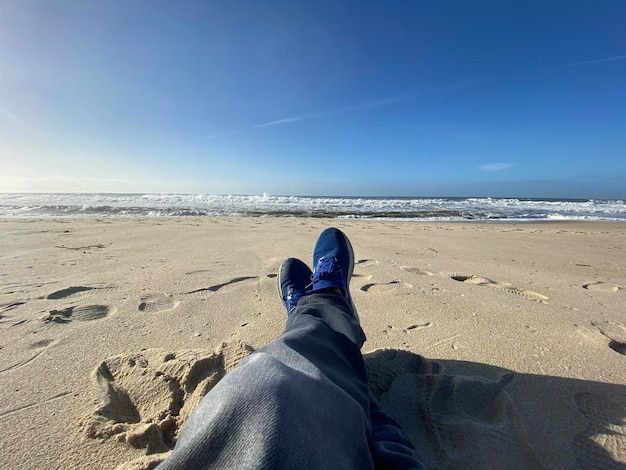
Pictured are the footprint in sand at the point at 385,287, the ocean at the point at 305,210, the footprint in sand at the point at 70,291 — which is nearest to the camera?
the footprint in sand at the point at 70,291

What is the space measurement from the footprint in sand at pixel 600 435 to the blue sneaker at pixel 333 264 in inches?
32.1

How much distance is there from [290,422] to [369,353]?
815mm

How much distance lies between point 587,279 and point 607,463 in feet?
7.40

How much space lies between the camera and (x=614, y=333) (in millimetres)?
1537

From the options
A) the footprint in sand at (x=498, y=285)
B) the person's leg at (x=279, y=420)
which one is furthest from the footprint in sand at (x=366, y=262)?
the person's leg at (x=279, y=420)

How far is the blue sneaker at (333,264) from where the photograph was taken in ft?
5.32

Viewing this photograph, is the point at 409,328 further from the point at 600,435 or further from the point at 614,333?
the point at 614,333

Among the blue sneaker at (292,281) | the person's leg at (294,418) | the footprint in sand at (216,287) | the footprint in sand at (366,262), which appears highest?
the person's leg at (294,418)

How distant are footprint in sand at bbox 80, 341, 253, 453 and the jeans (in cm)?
41

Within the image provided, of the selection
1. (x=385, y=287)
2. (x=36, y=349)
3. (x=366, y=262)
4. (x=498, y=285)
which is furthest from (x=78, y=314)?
(x=498, y=285)

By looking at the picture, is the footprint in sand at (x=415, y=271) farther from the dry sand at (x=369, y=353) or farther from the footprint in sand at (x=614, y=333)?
the footprint in sand at (x=614, y=333)

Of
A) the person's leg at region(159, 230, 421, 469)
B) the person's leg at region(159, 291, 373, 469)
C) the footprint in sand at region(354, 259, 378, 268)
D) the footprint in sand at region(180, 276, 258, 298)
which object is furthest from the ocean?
the person's leg at region(159, 291, 373, 469)

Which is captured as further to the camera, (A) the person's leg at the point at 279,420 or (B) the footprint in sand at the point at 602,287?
(B) the footprint in sand at the point at 602,287

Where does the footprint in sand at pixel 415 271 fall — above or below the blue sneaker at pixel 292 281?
below
